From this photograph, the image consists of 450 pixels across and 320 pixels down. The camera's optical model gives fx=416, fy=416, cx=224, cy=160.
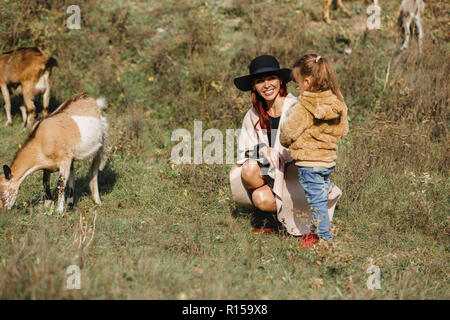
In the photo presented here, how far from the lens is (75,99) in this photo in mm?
5688

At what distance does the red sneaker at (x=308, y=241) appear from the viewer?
4.20 metres

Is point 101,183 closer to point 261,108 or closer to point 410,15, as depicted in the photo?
point 261,108

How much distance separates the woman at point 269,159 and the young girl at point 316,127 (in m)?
0.37

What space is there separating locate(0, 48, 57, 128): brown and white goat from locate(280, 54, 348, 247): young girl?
5488mm

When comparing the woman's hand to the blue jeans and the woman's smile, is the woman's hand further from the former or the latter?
the woman's smile

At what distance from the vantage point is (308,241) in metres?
4.23

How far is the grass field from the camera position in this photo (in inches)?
138

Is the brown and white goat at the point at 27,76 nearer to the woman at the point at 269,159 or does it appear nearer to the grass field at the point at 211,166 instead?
the grass field at the point at 211,166
